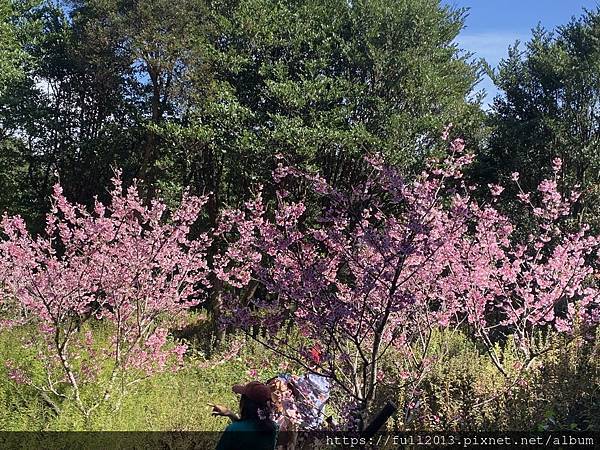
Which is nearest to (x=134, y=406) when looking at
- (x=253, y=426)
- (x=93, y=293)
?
(x=93, y=293)

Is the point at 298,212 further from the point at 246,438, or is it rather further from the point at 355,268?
the point at 246,438

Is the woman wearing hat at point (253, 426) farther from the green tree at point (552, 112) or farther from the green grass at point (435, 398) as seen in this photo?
the green tree at point (552, 112)

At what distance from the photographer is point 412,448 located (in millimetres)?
4277

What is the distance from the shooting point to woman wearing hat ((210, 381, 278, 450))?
10.6ft

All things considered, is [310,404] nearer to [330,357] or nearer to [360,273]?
[330,357]

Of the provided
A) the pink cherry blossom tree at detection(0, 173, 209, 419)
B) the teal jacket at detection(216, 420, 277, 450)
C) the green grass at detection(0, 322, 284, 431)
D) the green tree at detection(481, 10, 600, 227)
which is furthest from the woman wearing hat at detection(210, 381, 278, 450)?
the green tree at detection(481, 10, 600, 227)

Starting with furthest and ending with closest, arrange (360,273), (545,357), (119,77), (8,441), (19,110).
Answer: (19,110)
(119,77)
(545,357)
(8,441)
(360,273)

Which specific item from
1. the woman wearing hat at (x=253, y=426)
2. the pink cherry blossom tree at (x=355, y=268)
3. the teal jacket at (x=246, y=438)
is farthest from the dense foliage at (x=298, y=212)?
the teal jacket at (x=246, y=438)

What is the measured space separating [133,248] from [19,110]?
10342 mm

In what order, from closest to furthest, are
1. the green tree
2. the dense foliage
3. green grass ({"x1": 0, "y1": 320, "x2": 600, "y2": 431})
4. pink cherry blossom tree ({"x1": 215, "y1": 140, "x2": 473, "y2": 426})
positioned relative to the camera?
1. pink cherry blossom tree ({"x1": 215, "y1": 140, "x2": 473, "y2": 426})
2. the dense foliage
3. green grass ({"x1": 0, "y1": 320, "x2": 600, "y2": 431})
4. the green tree

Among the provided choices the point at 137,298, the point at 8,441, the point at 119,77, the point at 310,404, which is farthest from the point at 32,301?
the point at 119,77

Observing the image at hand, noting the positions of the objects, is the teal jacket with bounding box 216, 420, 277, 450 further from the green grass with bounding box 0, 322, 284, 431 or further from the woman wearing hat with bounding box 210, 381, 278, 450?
the green grass with bounding box 0, 322, 284, 431

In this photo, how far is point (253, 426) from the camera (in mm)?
3305

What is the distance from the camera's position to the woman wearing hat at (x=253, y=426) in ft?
10.6
